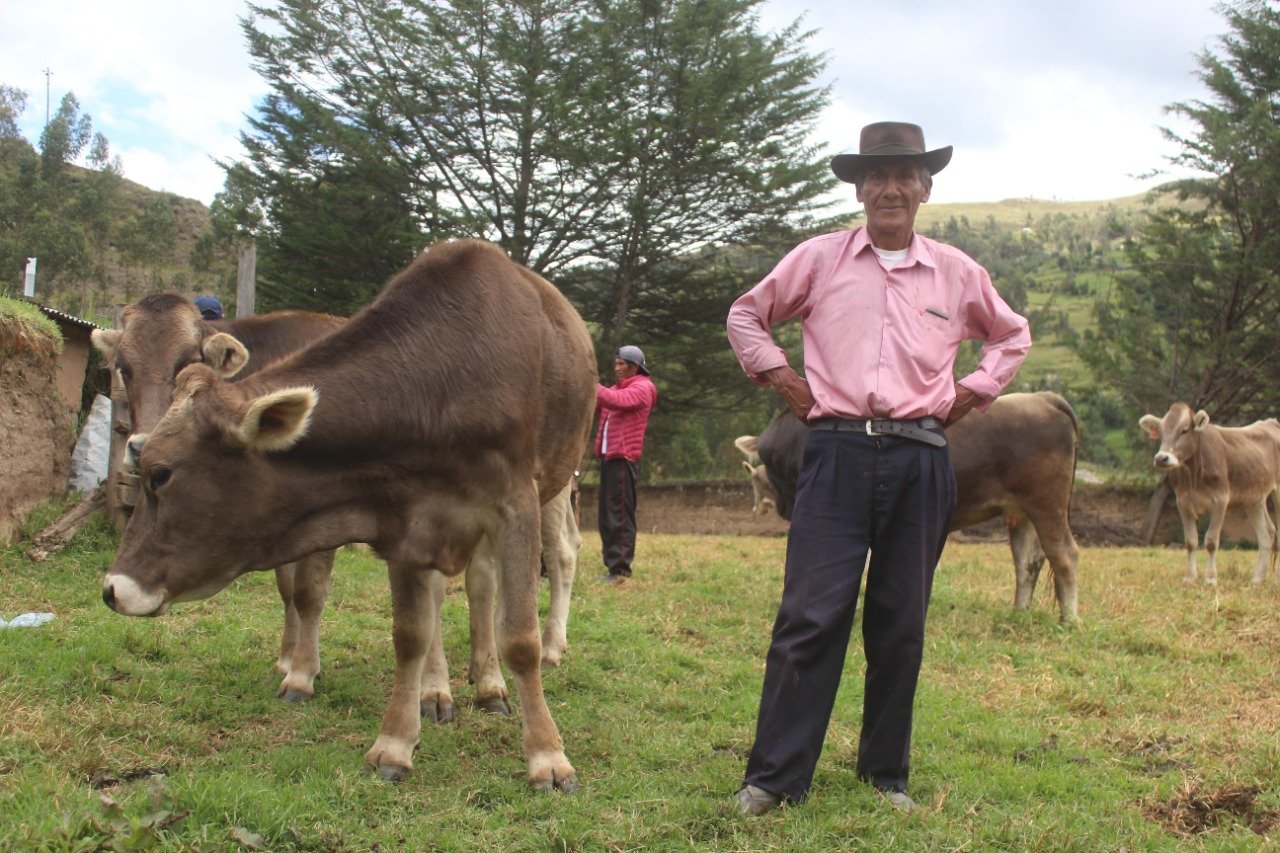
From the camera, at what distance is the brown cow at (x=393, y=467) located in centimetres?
409

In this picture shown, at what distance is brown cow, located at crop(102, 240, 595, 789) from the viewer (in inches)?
161

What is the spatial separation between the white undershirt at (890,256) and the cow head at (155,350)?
10.3 feet

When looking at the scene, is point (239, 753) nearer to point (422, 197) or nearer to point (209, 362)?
point (209, 362)

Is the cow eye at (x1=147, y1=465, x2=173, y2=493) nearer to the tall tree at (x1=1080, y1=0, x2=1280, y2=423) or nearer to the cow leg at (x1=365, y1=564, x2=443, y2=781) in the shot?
the cow leg at (x1=365, y1=564, x2=443, y2=781)

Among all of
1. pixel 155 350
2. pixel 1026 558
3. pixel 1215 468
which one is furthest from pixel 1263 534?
pixel 155 350

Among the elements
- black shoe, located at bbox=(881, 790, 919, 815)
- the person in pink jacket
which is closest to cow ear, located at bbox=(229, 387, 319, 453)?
black shoe, located at bbox=(881, 790, 919, 815)

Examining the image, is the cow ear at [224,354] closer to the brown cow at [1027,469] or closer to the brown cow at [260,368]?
the brown cow at [260,368]

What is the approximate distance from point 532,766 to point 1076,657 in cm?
446

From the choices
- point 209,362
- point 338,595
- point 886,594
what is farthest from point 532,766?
point 338,595

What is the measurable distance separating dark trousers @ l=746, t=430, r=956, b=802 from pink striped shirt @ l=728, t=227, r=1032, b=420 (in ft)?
0.65

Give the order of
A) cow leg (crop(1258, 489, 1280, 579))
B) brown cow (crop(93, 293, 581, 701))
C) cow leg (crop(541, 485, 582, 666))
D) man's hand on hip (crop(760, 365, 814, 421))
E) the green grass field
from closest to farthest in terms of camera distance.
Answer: the green grass field, man's hand on hip (crop(760, 365, 814, 421)), brown cow (crop(93, 293, 581, 701)), cow leg (crop(541, 485, 582, 666)), cow leg (crop(1258, 489, 1280, 579))

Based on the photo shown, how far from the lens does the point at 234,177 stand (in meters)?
21.1

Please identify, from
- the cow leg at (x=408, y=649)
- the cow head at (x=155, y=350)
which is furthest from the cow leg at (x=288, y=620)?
the cow leg at (x=408, y=649)

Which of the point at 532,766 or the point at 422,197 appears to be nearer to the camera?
the point at 532,766
